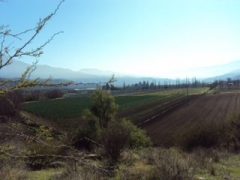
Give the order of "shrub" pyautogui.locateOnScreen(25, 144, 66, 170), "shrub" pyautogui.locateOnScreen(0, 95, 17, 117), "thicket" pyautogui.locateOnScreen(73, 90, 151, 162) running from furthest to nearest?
1. "thicket" pyautogui.locateOnScreen(73, 90, 151, 162)
2. "shrub" pyautogui.locateOnScreen(0, 95, 17, 117)
3. "shrub" pyautogui.locateOnScreen(25, 144, 66, 170)

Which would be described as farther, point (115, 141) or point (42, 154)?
point (115, 141)

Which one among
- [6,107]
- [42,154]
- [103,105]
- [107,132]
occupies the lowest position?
[103,105]

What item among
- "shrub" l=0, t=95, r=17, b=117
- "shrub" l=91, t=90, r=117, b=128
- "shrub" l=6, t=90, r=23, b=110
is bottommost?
"shrub" l=91, t=90, r=117, b=128

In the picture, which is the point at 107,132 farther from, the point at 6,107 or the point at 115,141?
the point at 6,107

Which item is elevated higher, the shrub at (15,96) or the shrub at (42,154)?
the shrub at (15,96)

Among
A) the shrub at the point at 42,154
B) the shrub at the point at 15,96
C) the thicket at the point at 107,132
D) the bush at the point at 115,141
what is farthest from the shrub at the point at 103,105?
the shrub at the point at 15,96

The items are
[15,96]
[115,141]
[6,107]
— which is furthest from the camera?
[115,141]

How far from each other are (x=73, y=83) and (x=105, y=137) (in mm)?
12048

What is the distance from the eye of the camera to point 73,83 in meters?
3.51

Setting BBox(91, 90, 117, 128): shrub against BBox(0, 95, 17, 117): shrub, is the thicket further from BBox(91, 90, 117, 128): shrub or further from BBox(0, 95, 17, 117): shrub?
BBox(0, 95, 17, 117): shrub

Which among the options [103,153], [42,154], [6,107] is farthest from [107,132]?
[42,154]

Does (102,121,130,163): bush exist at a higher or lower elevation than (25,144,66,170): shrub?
lower

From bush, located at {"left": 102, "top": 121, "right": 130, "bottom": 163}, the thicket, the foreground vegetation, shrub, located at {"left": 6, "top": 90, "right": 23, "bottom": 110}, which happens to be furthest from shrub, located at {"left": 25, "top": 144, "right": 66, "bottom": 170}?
bush, located at {"left": 102, "top": 121, "right": 130, "bottom": 163}

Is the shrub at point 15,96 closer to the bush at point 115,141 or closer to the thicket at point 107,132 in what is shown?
the thicket at point 107,132
